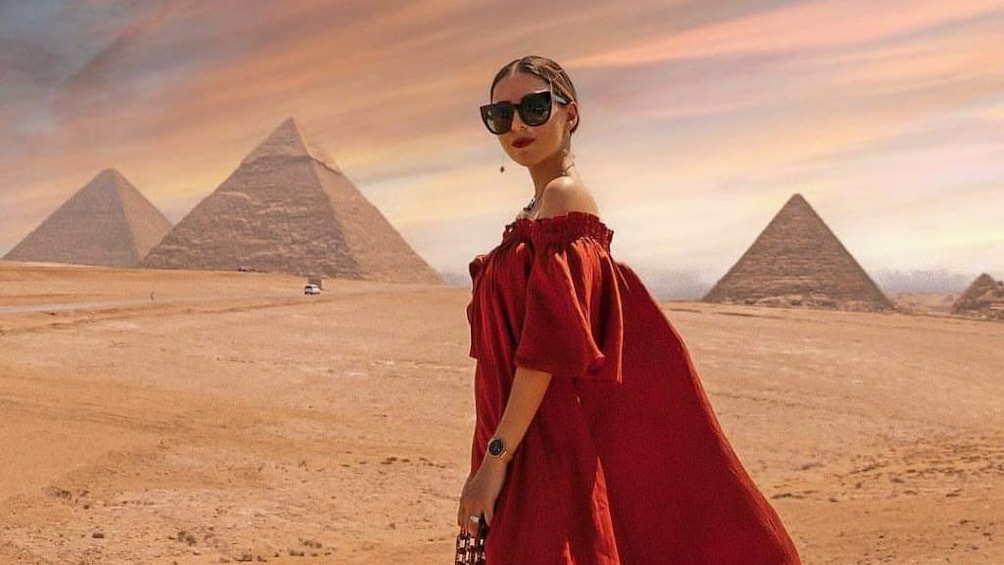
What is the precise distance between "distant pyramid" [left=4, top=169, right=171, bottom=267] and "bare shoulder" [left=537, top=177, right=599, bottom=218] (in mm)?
112945

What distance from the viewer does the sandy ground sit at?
6.63m

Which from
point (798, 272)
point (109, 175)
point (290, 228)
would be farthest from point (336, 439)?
point (109, 175)

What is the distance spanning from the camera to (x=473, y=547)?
7.16 feet

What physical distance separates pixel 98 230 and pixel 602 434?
120 meters

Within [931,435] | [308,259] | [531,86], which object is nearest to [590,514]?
[531,86]

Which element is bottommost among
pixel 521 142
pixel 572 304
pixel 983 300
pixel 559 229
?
pixel 572 304

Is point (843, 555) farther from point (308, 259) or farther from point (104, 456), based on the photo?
point (308, 259)

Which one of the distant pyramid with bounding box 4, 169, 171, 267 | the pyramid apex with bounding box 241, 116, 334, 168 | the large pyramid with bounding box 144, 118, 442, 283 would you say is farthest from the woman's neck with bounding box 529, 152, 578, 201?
the pyramid apex with bounding box 241, 116, 334, 168

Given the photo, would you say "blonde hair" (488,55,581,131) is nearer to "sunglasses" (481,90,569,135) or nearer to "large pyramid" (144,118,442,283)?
"sunglasses" (481,90,569,135)

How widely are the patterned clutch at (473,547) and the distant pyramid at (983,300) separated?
194 ft

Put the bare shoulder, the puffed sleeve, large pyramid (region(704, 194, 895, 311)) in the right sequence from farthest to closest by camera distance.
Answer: large pyramid (region(704, 194, 895, 311)) < the bare shoulder < the puffed sleeve

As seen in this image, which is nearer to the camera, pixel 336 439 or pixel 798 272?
pixel 336 439

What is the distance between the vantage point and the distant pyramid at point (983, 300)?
56.0 m

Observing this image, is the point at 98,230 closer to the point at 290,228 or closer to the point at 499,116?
the point at 290,228
